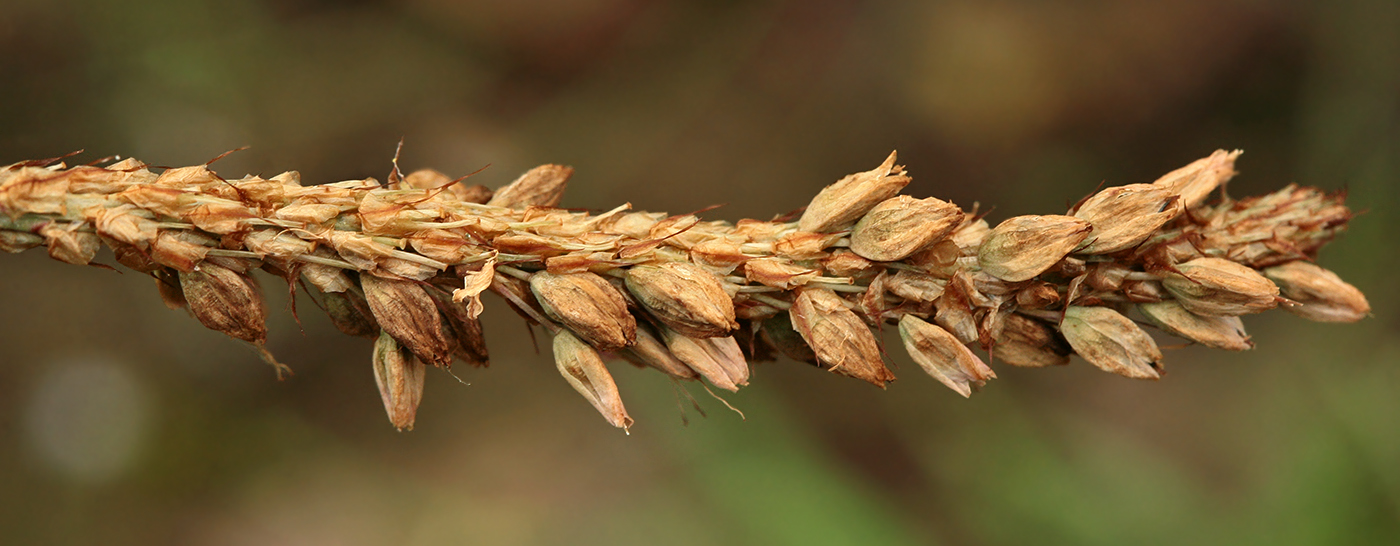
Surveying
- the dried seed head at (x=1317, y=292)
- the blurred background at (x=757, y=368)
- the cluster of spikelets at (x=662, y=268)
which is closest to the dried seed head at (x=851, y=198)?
the cluster of spikelets at (x=662, y=268)

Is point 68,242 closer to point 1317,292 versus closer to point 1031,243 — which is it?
point 1031,243

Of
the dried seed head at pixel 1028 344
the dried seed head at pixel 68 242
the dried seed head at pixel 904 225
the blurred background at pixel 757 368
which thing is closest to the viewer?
the dried seed head at pixel 68 242

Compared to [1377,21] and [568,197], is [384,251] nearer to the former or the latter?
[568,197]

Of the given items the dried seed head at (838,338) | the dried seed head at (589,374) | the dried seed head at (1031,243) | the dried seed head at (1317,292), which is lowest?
the dried seed head at (589,374)

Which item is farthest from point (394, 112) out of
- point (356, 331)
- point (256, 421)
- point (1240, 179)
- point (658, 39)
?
point (1240, 179)

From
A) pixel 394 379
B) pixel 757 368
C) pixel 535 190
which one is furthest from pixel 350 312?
pixel 757 368

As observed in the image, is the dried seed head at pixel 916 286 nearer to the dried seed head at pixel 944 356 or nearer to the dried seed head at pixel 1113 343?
the dried seed head at pixel 944 356
